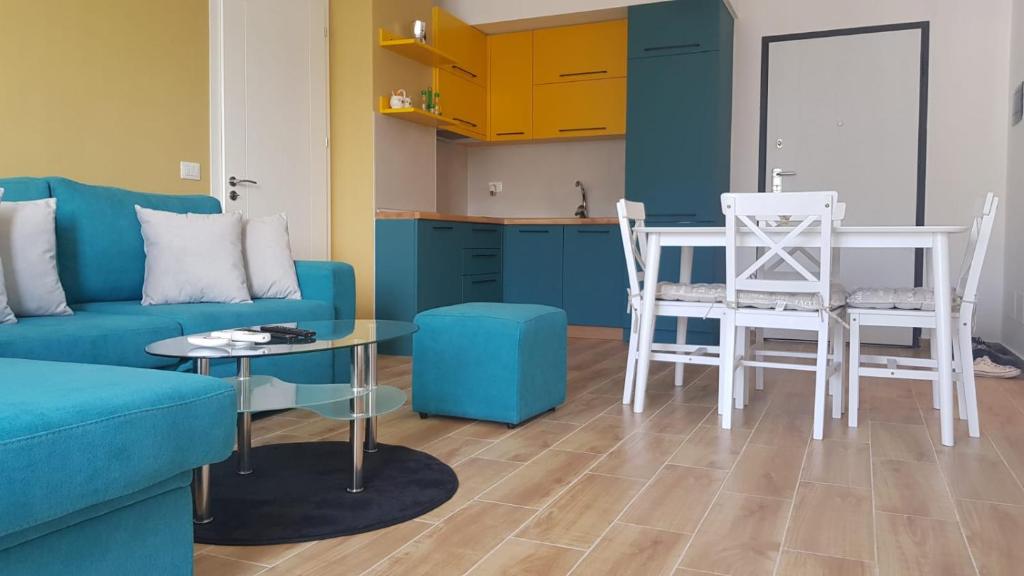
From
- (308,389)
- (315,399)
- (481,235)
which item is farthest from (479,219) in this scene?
(315,399)

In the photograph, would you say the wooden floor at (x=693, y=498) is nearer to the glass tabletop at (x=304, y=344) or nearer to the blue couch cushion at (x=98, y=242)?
the glass tabletop at (x=304, y=344)

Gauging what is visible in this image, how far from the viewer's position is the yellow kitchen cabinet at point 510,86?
19.8 ft

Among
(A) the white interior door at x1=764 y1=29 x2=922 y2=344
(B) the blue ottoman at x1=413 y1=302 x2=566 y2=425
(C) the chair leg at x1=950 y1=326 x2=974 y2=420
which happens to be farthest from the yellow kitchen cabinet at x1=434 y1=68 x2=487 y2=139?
(C) the chair leg at x1=950 y1=326 x2=974 y2=420

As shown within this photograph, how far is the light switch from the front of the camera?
394cm

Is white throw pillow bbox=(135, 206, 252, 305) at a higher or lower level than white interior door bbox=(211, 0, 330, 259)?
lower

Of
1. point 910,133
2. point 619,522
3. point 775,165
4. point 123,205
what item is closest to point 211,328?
point 123,205

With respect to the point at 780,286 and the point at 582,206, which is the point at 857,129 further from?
the point at 780,286

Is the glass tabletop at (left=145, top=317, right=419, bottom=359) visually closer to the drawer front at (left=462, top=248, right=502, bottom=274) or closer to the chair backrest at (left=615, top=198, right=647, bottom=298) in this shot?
the chair backrest at (left=615, top=198, right=647, bottom=298)

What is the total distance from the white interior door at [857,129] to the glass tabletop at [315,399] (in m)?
4.13

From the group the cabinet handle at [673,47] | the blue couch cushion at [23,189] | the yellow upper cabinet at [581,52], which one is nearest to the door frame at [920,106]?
the cabinet handle at [673,47]

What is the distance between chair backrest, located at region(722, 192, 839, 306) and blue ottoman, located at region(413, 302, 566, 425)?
0.78 m

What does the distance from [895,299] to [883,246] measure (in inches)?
8.6

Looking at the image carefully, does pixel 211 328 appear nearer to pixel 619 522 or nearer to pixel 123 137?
pixel 123 137

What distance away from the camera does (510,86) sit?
6.09m
